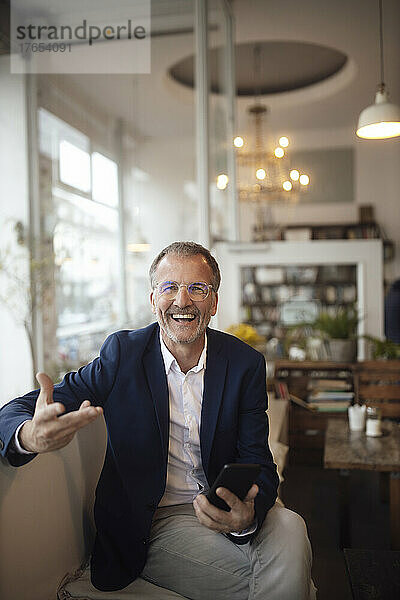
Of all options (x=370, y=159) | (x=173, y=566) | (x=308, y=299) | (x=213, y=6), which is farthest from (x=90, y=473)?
(x=370, y=159)

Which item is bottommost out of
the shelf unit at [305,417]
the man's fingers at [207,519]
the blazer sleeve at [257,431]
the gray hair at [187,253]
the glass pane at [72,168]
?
the shelf unit at [305,417]

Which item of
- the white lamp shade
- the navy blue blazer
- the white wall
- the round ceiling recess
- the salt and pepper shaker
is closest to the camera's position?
the navy blue blazer

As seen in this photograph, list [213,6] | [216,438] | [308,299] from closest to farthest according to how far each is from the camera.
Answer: [216,438], [213,6], [308,299]

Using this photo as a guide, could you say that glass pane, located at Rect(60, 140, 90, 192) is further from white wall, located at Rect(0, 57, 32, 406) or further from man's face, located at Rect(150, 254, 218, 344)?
man's face, located at Rect(150, 254, 218, 344)

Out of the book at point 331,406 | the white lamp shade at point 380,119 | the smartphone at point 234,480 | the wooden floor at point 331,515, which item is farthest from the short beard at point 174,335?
the book at point 331,406

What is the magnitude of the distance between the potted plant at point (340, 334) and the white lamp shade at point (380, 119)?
4.72 feet

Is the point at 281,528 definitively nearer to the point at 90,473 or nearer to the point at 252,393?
the point at 252,393

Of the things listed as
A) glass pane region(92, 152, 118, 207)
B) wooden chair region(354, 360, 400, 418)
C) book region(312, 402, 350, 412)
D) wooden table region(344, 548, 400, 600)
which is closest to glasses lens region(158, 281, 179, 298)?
wooden table region(344, 548, 400, 600)

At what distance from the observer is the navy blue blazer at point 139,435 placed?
160 centimetres

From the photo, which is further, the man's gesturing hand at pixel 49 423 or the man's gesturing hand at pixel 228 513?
the man's gesturing hand at pixel 228 513

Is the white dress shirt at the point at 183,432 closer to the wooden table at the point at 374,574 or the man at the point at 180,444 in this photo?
the man at the point at 180,444

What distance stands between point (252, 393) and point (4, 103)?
312 cm

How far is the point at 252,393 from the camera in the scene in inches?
66.1

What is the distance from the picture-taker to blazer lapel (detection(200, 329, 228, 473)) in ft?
5.30
